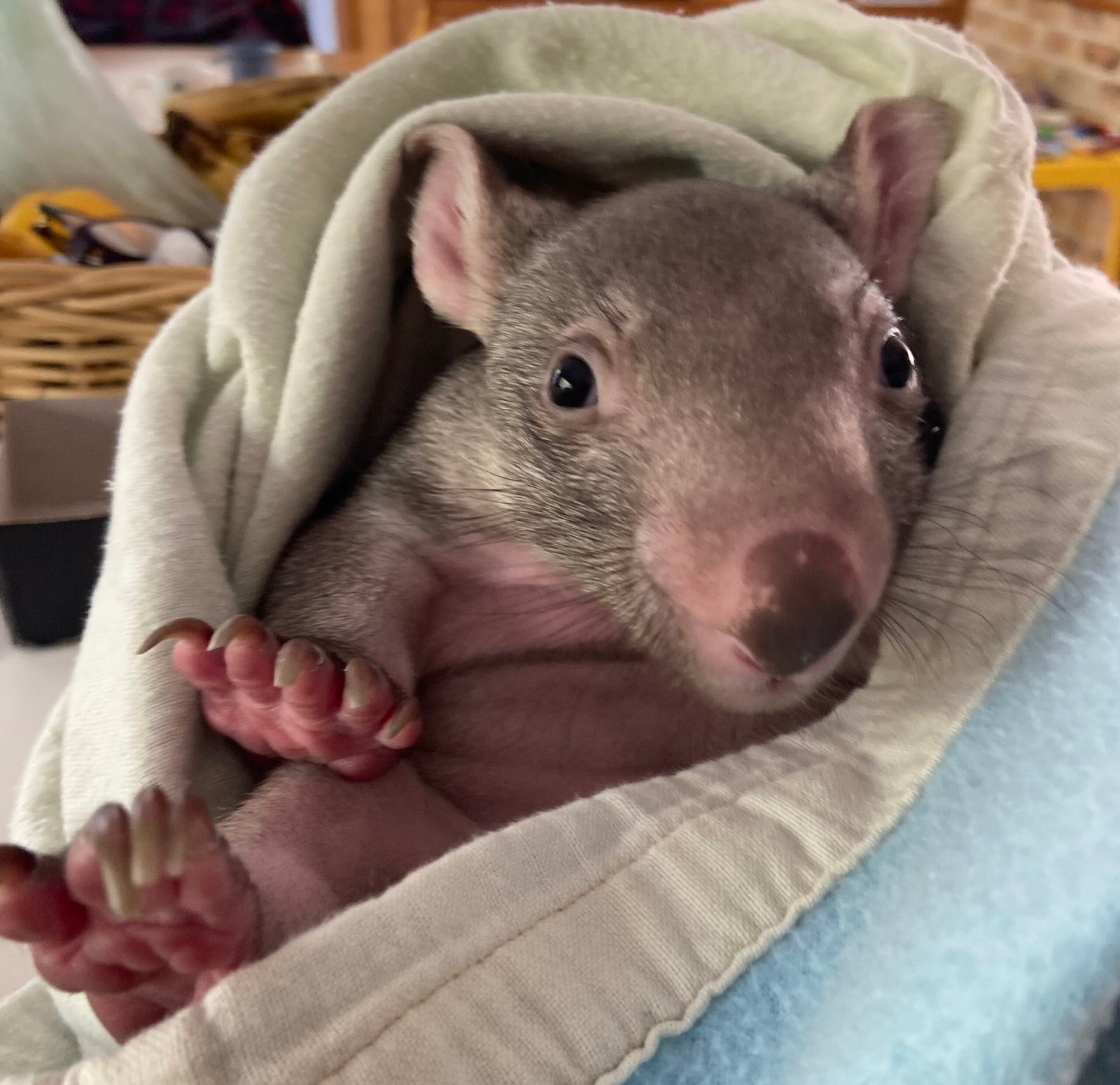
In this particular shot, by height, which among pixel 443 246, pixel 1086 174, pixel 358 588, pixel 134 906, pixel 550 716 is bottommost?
pixel 1086 174

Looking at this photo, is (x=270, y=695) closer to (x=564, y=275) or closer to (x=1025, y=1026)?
(x=564, y=275)

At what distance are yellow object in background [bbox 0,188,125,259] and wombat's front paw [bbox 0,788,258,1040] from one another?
130 centimetres

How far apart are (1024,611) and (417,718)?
0.49 metres

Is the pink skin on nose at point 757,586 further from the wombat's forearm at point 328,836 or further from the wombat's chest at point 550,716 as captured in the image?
the wombat's forearm at point 328,836

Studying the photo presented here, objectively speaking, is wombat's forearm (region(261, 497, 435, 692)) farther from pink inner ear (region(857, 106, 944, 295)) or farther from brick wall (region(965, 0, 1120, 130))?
brick wall (region(965, 0, 1120, 130))

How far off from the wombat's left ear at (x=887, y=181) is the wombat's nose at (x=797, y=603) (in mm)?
482

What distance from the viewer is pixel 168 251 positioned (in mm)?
1724

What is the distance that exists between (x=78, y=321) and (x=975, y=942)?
138 cm

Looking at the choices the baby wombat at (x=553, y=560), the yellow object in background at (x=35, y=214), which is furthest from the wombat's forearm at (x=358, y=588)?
the yellow object in background at (x=35, y=214)

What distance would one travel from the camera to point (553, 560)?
0.98 meters

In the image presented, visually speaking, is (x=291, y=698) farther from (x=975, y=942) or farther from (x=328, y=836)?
(x=975, y=942)

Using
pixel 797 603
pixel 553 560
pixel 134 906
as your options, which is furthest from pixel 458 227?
pixel 134 906

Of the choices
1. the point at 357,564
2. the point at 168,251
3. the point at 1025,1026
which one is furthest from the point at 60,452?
the point at 1025,1026

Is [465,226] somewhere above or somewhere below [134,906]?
above
